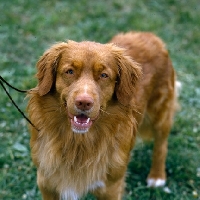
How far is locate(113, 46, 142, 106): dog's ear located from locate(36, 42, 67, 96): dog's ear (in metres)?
0.53

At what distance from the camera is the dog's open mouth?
3682 millimetres

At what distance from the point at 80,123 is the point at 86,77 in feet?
1.29

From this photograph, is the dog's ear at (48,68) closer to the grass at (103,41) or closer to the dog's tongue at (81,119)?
the dog's tongue at (81,119)

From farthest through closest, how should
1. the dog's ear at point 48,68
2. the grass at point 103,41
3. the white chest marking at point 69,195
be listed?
the grass at point 103,41 < the white chest marking at point 69,195 < the dog's ear at point 48,68

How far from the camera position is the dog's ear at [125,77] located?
13.2ft

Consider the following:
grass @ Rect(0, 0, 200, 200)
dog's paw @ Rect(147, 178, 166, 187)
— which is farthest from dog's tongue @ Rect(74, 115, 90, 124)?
dog's paw @ Rect(147, 178, 166, 187)

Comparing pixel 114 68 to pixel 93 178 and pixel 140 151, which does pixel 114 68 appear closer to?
pixel 93 178

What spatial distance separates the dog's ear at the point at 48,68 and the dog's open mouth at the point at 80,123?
445mm

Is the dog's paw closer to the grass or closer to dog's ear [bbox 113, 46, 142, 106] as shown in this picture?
the grass

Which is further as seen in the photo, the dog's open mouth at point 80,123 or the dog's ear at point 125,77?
the dog's ear at point 125,77

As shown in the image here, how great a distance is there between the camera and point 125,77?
4.12 m

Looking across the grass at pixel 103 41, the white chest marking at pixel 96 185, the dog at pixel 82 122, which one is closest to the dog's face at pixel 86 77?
the dog at pixel 82 122

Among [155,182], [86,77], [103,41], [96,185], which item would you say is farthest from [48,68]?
[103,41]

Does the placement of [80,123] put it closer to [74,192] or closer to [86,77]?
[86,77]
